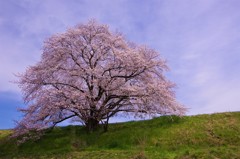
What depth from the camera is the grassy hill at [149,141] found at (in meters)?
23.9

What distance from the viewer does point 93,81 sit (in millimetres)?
31219

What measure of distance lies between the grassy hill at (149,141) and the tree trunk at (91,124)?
693 mm

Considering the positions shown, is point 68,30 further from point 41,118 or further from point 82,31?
point 41,118

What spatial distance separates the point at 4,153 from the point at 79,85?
29.8 ft

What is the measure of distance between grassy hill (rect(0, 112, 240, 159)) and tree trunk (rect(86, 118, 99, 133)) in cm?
69

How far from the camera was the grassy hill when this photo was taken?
78.3ft

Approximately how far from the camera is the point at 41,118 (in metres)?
32.6

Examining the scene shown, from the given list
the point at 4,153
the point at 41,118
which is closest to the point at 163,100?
the point at 41,118

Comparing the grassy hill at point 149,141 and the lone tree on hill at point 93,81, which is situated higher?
the lone tree on hill at point 93,81

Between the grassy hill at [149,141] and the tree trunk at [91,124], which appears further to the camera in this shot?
the tree trunk at [91,124]

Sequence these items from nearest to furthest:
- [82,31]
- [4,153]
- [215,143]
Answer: [215,143] → [4,153] → [82,31]

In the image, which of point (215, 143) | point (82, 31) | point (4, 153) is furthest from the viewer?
point (82, 31)

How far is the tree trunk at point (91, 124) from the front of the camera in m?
32.9

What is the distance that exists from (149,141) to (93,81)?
24.2 feet
